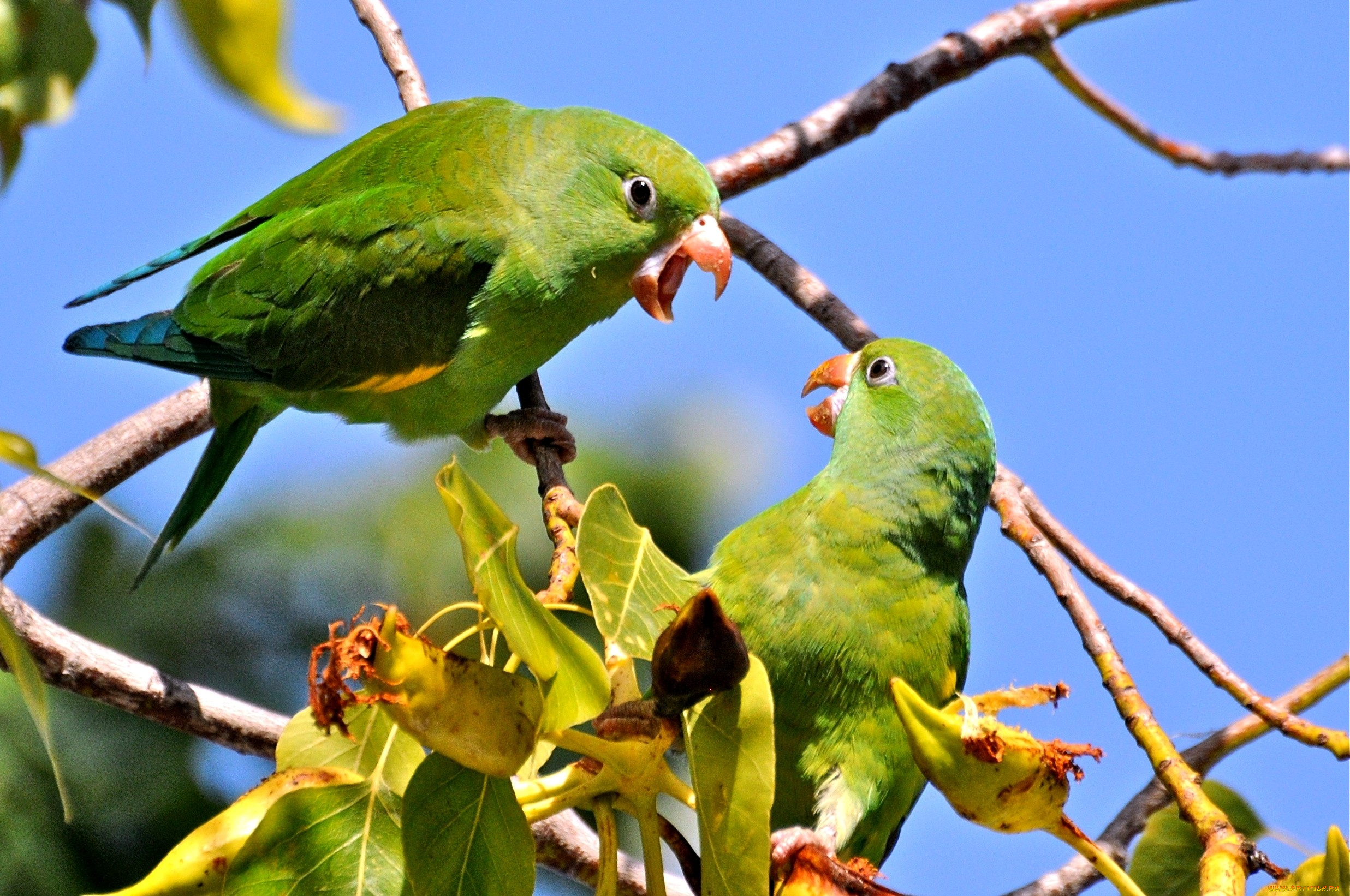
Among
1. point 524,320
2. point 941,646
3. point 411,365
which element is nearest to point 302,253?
point 411,365

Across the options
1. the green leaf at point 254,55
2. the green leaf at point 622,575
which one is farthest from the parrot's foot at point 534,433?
the green leaf at point 254,55

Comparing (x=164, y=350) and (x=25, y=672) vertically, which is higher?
(x=164, y=350)

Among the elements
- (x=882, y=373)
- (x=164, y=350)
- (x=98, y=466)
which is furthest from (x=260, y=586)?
(x=882, y=373)

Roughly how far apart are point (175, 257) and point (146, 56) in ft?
9.00

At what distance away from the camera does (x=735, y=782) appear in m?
1.52

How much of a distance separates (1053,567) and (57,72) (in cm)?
198

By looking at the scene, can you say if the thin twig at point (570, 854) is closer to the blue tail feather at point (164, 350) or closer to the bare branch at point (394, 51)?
the blue tail feather at point (164, 350)

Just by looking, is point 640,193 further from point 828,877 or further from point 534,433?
point 828,877

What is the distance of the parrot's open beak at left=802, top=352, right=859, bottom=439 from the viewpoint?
319cm

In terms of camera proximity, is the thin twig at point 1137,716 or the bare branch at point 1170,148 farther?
the bare branch at point 1170,148

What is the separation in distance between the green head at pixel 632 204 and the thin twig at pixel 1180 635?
3.76 feet

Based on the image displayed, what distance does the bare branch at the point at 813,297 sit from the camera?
10.5ft

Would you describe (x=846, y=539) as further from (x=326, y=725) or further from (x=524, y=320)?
(x=326, y=725)

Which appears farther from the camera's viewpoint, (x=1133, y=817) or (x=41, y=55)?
(x=1133, y=817)
